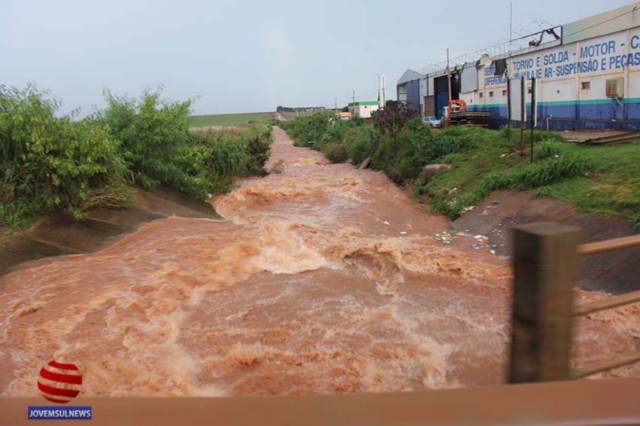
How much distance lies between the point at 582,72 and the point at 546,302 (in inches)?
828

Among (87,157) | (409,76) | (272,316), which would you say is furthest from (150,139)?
(409,76)

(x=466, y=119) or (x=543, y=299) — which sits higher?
(x=466, y=119)

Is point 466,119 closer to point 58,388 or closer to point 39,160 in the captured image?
point 39,160

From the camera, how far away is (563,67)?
21.7 metres

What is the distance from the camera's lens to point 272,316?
25.9 feet

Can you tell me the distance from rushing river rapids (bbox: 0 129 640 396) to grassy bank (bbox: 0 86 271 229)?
149cm

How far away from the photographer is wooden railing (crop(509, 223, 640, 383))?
2.34m

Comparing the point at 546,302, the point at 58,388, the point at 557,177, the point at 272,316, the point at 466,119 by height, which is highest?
the point at 466,119

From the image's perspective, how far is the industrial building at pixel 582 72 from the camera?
17875 millimetres

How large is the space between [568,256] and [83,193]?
38.4ft

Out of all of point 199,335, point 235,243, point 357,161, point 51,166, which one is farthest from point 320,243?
point 357,161

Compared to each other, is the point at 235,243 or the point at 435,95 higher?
the point at 435,95

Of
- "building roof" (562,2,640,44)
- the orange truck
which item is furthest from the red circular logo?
the orange truck

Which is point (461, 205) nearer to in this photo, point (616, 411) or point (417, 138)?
point (417, 138)
